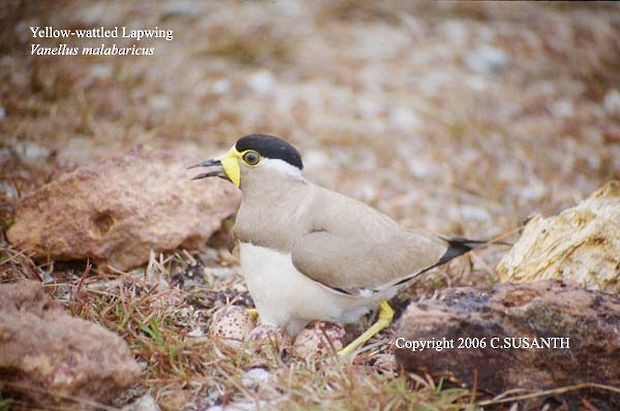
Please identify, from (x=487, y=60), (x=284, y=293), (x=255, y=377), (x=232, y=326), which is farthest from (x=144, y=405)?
(x=487, y=60)

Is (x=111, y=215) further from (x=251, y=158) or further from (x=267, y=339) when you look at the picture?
(x=267, y=339)

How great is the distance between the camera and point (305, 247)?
11.6 feet

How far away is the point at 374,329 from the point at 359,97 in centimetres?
421

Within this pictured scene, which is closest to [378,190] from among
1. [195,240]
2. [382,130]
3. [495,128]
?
[382,130]

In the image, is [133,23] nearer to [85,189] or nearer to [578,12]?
[85,189]

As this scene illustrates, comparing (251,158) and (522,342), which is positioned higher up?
(251,158)

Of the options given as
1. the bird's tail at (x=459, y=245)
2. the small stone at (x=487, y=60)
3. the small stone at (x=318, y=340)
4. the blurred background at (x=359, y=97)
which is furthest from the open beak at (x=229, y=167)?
the small stone at (x=487, y=60)

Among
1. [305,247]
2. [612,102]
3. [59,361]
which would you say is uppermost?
[305,247]

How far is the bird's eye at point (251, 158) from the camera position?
3.71m

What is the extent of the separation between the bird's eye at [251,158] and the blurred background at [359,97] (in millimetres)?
1954

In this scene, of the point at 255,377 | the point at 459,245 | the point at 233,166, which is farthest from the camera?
the point at 459,245

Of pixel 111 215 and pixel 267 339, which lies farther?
pixel 111 215

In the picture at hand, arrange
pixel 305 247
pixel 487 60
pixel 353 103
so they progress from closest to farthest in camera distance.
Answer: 1. pixel 305 247
2. pixel 353 103
3. pixel 487 60

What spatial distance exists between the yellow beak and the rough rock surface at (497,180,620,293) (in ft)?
4.95
